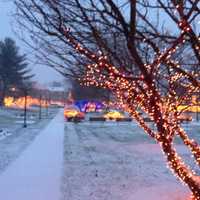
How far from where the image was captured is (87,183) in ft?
44.7

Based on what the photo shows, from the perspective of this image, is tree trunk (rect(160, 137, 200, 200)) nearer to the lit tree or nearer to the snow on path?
the lit tree

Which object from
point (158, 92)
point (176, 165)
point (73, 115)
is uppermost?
point (158, 92)

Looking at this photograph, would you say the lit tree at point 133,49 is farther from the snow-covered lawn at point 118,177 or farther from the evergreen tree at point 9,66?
the evergreen tree at point 9,66

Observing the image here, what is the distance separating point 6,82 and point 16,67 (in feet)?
10.5

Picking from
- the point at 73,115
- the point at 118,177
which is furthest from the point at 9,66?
the point at 118,177

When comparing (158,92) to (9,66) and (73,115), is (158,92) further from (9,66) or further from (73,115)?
(9,66)

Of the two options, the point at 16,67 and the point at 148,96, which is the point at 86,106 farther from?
the point at 148,96

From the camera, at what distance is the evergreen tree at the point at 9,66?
10056cm

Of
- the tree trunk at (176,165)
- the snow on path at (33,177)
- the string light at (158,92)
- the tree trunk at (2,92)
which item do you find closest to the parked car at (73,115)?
the snow on path at (33,177)

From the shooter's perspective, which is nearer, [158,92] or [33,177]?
[158,92]

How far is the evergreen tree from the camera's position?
330ft

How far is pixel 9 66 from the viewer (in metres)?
101

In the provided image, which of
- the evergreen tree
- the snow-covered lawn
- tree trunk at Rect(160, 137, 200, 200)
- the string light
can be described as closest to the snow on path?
the snow-covered lawn

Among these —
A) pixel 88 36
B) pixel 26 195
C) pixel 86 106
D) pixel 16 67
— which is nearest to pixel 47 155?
pixel 26 195
